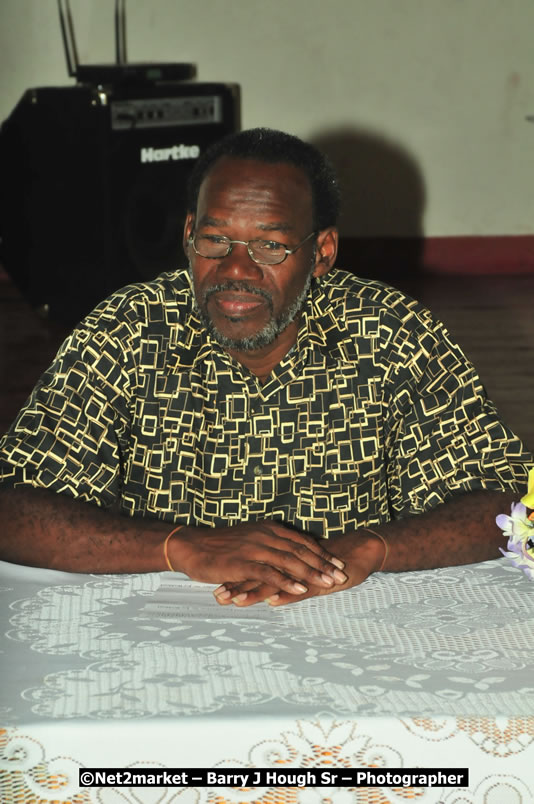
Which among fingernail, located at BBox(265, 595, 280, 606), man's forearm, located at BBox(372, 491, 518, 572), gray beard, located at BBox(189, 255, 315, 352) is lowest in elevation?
man's forearm, located at BBox(372, 491, 518, 572)

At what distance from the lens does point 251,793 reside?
95cm

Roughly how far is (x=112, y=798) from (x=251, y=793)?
0.12 metres

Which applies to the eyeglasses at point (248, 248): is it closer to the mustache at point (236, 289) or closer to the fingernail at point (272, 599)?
the mustache at point (236, 289)

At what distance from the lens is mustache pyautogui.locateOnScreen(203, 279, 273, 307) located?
169 cm

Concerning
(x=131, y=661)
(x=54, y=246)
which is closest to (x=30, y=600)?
(x=131, y=661)

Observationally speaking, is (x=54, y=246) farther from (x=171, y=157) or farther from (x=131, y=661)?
(x=131, y=661)

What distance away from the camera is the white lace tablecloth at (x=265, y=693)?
0.95 meters

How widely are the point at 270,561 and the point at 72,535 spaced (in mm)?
287

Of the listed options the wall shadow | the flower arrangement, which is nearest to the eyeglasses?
the flower arrangement

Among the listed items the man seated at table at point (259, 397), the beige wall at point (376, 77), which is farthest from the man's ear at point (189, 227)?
the beige wall at point (376, 77)

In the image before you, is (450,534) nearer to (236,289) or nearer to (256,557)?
(256,557)

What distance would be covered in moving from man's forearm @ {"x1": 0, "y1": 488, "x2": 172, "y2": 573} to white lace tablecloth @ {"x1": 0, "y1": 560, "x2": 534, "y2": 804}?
0.14 m

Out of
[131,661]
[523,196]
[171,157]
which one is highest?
[131,661]

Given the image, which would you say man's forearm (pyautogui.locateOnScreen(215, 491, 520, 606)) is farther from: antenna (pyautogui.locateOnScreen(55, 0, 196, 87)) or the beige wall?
the beige wall
